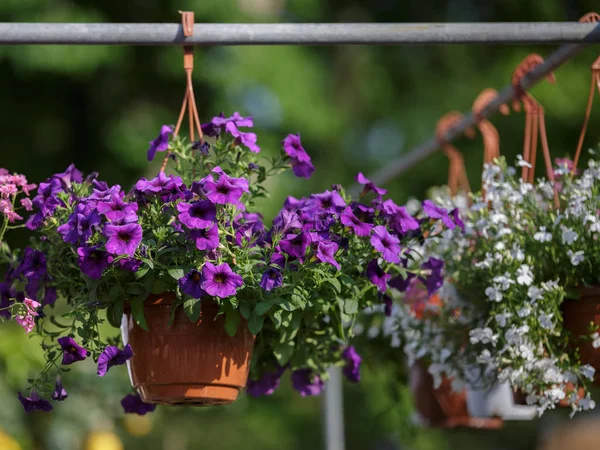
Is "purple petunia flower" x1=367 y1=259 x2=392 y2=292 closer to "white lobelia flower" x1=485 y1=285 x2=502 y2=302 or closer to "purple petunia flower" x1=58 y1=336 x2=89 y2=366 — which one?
"white lobelia flower" x1=485 y1=285 x2=502 y2=302

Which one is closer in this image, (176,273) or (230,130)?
(176,273)

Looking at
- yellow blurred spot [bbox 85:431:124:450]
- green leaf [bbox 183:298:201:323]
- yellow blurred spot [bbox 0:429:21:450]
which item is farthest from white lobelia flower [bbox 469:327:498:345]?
yellow blurred spot [bbox 85:431:124:450]

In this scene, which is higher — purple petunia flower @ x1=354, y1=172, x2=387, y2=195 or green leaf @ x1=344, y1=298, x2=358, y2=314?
purple petunia flower @ x1=354, y1=172, x2=387, y2=195

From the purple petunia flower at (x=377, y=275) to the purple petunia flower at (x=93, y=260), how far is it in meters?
0.53

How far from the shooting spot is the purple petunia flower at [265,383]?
2.25m

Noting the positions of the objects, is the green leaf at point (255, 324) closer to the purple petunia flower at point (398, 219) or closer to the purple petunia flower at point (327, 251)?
the purple petunia flower at point (327, 251)

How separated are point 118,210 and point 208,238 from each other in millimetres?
175

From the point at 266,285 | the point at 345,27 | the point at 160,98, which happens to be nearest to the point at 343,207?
the point at 266,285

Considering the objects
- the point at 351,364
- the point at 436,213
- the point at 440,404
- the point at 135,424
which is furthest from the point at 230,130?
the point at 135,424

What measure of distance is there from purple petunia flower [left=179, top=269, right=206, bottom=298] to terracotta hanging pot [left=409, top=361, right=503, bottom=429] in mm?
1367

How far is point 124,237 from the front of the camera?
176 centimetres

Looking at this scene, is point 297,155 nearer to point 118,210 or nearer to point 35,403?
point 118,210

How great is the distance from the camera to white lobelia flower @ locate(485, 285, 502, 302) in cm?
209

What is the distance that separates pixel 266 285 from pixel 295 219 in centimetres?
18
